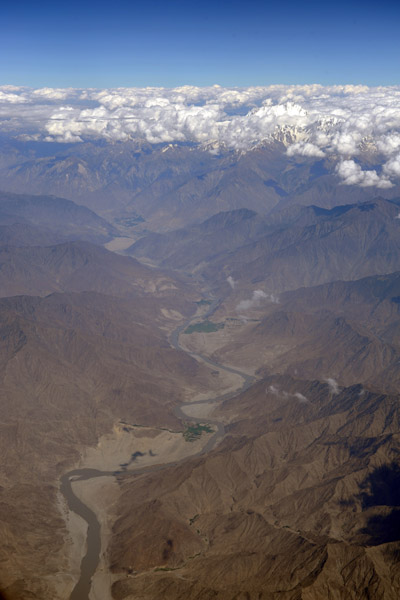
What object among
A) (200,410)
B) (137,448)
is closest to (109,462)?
(137,448)

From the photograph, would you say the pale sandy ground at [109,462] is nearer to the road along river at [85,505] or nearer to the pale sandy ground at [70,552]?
the pale sandy ground at [70,552]

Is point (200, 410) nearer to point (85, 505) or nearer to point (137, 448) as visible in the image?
point (137, 448)

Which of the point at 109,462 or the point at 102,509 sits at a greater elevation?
the point at 102,509

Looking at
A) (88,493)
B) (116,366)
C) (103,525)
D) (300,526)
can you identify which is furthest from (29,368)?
(300,526)

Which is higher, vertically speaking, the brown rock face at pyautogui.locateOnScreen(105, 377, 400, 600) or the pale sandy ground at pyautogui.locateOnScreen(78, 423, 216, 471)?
the brown rock face at pyautogui.locateOnScreen(105, 377, 400, 600)

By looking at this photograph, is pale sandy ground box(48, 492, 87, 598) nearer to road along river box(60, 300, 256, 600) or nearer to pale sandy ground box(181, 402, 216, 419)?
road along river box(60, 300, 256, 600)

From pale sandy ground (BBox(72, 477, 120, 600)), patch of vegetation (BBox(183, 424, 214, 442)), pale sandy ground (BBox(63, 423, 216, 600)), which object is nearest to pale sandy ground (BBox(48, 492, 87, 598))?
pale sandy ground (BBox(63, 423, 216, 600))

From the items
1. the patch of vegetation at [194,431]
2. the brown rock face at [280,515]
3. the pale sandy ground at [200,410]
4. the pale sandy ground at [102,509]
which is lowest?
the pale sandy ground at [200,410]

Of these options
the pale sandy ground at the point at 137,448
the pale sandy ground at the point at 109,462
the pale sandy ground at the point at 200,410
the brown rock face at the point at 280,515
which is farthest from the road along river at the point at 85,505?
the brown rock face at the point at 280,515
